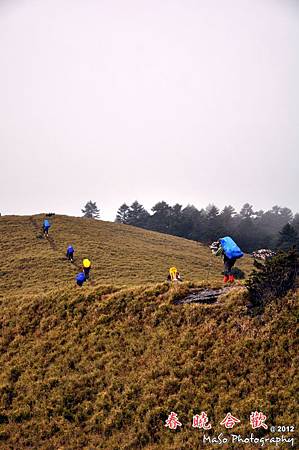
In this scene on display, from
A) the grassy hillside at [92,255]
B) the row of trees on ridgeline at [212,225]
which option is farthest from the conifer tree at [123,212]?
the grassy hillside at [92,255]

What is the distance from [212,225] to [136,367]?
3201 inches

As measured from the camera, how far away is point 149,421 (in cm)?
1160

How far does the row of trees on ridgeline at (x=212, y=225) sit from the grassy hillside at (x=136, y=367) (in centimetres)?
5394

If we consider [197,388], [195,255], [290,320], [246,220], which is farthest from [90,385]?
[246,220]

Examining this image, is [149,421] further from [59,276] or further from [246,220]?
[246,220]

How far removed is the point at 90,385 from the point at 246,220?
294 feet

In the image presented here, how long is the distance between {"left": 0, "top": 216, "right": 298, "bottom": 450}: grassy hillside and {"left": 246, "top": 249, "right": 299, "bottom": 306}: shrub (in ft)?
1.74

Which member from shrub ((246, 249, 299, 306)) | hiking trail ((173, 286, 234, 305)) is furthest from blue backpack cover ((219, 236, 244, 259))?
shrub ((246, 249, 299, 306))

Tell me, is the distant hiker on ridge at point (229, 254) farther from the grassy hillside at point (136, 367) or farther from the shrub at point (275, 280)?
the shrub at point (275, 280)

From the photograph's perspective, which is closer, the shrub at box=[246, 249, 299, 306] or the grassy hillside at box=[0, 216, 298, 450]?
the grassy hillside at box=[0, 216, 298, 450]

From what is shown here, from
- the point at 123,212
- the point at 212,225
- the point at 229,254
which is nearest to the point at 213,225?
the point at 212,225

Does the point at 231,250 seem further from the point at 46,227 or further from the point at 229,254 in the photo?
the point at 46,227

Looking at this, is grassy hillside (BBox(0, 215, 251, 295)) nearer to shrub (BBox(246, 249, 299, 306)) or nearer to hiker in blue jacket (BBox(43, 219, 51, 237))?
hiker in blue jacket (BBox(43, 219, 51, 237))

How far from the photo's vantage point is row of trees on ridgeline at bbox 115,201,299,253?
273 feet
